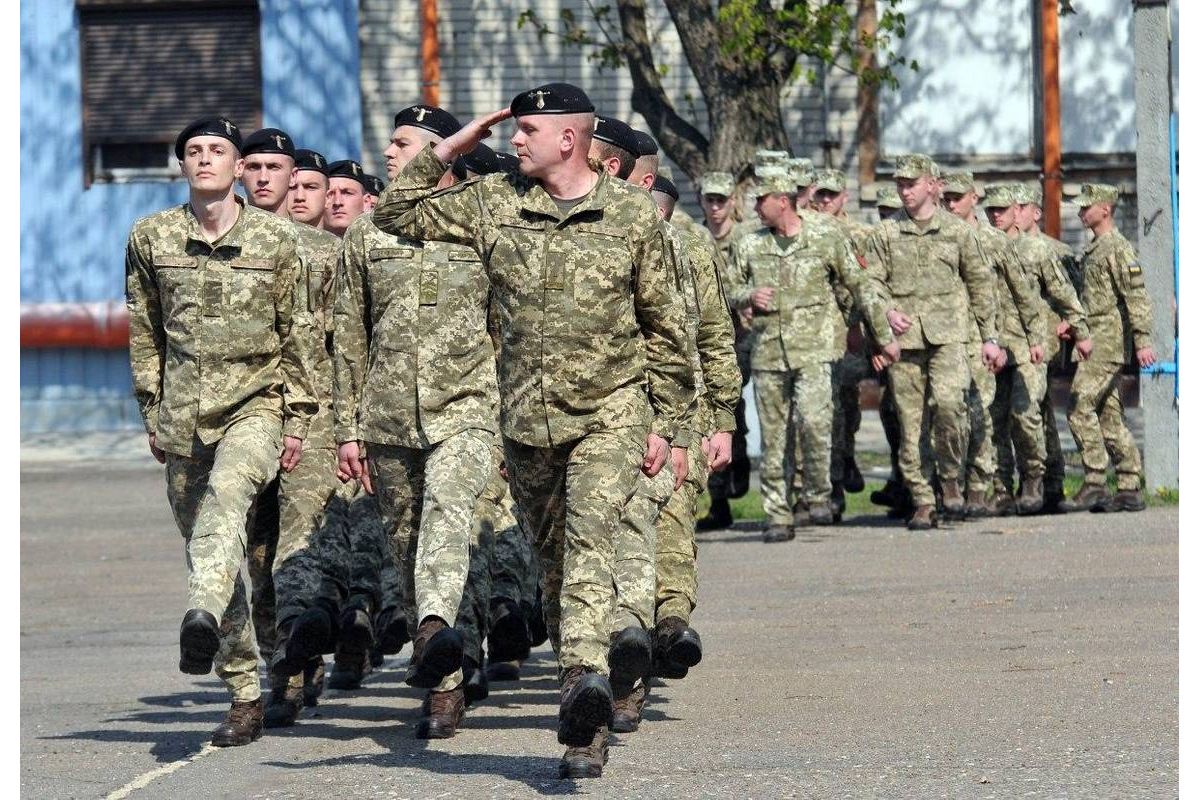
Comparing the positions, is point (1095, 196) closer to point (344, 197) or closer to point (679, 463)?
point (344, 197)

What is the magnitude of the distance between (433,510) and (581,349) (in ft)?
3.00

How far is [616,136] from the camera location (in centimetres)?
888

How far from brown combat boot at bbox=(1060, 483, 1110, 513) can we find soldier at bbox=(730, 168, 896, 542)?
213cm

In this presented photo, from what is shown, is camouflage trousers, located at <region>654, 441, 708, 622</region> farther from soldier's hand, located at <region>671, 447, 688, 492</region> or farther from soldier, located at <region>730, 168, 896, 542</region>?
soldier, located at <region>730, 168, 896, 542</region>

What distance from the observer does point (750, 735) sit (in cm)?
792

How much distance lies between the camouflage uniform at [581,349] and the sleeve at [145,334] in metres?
1.50

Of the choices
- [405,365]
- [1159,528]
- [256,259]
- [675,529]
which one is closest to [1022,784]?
[675,529]

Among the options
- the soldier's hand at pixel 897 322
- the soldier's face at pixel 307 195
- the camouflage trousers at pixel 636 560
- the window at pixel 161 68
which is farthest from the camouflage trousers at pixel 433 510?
the window at pixel 161 68

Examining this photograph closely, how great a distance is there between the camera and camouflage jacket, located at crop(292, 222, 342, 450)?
9.00m

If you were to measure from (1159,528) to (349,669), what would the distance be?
6233 mm

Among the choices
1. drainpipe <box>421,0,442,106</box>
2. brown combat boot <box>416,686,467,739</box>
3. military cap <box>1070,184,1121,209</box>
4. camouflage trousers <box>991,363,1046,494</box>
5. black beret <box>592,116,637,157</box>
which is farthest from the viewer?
drainpipe <box>421,0,442,106</box>

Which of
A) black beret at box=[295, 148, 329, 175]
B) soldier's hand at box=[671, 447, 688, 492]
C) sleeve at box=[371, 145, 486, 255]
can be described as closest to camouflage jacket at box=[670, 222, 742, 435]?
soldier's hand at box=[671, 447, 688, 492]

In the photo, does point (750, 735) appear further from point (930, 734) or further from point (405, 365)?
point (405, 365)

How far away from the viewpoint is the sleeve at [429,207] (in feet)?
24.2
